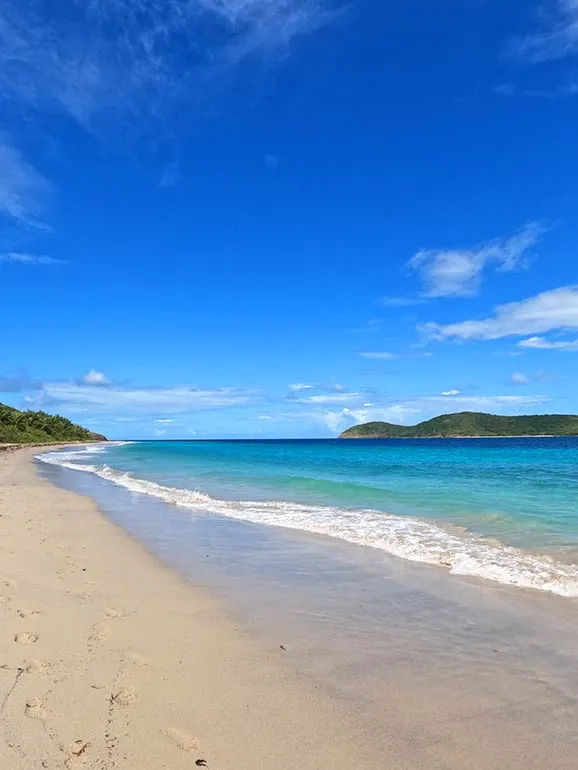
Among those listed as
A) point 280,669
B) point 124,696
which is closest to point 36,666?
point 124,696

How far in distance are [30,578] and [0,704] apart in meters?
4.42

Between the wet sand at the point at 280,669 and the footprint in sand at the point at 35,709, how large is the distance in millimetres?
16

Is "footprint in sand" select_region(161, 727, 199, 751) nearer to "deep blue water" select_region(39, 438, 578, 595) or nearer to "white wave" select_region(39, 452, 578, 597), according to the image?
"white wave" select_region(39, 452, 578, 597)

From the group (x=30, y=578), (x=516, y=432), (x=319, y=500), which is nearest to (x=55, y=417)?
(x=319, y=500)

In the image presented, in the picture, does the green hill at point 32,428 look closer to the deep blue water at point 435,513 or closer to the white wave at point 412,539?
the deep blue water at point 435,513

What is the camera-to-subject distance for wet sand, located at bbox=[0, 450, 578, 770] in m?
4.02

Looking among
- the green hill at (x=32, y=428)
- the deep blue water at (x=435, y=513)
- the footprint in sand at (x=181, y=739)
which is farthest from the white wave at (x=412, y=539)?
the green hill at (x=32, y=428)

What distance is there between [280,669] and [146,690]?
4.47ft

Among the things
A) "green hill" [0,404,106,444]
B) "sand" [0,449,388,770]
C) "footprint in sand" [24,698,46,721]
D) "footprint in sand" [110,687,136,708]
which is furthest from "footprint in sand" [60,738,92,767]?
"green hill" [0,404,106,444]

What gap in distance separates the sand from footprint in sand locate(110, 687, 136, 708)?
16mm

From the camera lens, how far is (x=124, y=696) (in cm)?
475

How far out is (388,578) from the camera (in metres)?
9.37

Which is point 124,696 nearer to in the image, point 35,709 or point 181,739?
point 35,709

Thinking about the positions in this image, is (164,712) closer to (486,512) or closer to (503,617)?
(503,617)
